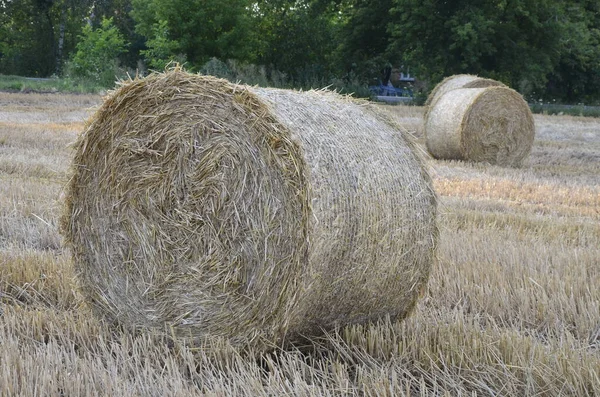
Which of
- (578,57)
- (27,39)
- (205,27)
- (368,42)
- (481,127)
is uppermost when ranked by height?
(205,27)

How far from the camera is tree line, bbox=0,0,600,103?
26.8 meters

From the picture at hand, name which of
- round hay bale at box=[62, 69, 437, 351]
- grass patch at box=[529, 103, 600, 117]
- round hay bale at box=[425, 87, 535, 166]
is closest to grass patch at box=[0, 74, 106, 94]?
grass patch at box=[529, 103, 600, 117]

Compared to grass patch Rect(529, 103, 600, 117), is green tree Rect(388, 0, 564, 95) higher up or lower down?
higher up

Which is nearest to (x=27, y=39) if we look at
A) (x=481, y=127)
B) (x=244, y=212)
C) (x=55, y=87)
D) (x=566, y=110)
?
(x=55, y=87)

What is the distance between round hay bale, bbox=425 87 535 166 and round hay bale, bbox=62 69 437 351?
7.33 m

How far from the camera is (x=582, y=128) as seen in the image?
17.0 meters

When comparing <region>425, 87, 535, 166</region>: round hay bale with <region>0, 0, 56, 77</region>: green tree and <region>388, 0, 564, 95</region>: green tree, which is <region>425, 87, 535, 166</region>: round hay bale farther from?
<region>0, 0, 56, 77</region>: green tree

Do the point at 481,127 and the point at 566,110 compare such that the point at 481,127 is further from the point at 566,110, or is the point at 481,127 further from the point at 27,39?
the point at 27,39

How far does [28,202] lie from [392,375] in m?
4.73

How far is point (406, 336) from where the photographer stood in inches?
156

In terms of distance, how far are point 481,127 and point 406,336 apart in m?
8.16

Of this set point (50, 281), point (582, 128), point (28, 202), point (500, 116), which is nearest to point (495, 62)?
point (582, 128)

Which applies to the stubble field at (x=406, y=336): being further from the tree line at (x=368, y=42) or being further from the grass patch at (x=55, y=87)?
the tree line at (x=368, y=42)

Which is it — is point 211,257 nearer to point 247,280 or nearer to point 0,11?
point 247,280
